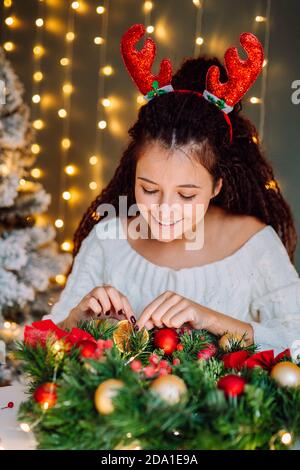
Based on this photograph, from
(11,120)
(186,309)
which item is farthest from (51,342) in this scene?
(11,120)

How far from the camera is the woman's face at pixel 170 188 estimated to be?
133 cm

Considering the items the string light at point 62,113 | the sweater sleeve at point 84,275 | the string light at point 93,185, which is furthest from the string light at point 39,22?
the sweater sleeve at point 84,275

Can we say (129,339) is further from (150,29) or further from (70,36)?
(70,36)

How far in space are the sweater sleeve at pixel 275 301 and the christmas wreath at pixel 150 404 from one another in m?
0.47

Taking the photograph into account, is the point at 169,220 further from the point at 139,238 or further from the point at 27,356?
the point at 27,356

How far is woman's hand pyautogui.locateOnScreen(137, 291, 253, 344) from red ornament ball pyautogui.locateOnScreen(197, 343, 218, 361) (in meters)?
0.11

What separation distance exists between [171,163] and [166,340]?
1.32 ft

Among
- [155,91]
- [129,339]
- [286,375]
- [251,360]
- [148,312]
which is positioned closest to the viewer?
[286,375]

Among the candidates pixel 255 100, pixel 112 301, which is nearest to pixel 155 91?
pixel 112 301

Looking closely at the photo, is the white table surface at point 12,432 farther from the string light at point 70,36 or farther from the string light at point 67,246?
the string light at point 70,36

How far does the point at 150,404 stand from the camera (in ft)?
2.34

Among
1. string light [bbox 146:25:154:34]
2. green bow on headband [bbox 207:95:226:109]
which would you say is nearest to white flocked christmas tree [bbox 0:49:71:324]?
string light [bbox 146:25:154:34]

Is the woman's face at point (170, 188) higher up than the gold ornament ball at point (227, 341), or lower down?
higher up

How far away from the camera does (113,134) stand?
117 inches
